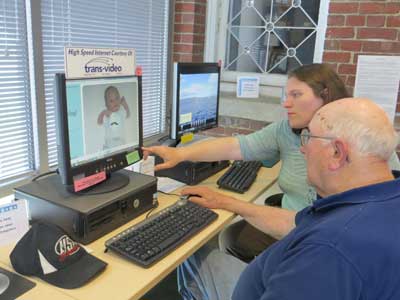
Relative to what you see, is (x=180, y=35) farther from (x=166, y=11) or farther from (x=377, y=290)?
(x=377, y=290)

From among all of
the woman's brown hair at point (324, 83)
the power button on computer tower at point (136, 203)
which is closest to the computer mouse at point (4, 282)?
the power button on computer tower at point (136, 203)

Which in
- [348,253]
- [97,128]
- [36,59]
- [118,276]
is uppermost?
[36,59]

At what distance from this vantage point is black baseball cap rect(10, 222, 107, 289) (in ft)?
3.66

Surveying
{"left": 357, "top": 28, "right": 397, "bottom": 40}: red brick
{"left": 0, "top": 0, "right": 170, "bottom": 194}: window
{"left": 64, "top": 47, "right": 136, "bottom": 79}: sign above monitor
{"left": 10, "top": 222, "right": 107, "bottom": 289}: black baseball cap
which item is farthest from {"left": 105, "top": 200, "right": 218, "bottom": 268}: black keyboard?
{"left": 357, "top": 28, "right": 397, "bottom": 40}: red brick

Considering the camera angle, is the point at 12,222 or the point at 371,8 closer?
the point at 12,222

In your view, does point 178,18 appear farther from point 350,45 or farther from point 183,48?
point 350,45

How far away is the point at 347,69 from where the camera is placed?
2590 millimetres

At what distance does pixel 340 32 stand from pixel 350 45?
0.34ft

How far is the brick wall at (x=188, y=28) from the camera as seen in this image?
2.94 m

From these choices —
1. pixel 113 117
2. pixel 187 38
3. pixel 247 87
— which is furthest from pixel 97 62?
pixel 187 38

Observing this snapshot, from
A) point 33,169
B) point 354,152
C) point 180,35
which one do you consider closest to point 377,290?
point 354,152

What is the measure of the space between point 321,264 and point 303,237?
3.6 inches

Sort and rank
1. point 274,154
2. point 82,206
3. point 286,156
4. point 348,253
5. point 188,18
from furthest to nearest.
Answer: point 188,18
point 274,154
point 286,156
point 82,206
point 348,253

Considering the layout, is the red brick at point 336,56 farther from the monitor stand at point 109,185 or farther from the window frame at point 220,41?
the monitor stand at point 109,185
